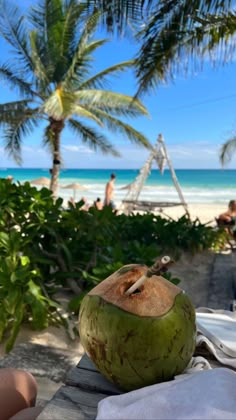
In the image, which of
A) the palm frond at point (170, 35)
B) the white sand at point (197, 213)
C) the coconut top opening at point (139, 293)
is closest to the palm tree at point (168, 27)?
the palm frond at point (170, 35)

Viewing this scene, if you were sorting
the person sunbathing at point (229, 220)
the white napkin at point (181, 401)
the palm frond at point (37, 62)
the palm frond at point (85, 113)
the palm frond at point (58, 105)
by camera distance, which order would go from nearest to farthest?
the white napkin at point (181, 401) → the person sunbathing at point (229, 220) → the palm frond at point (58, 105) → the palm frond at point (37, 62) → the palm frond at point (85, 113)

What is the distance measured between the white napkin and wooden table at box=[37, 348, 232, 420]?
0.26 ft

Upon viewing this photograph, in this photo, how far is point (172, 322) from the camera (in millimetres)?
689

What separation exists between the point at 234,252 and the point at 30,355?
12.8 ft

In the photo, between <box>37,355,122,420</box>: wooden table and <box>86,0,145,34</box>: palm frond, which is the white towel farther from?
<box>86,0,145,34</box>: palm frond

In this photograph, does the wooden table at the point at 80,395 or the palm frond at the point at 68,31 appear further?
the palm frond at the point at 68,31

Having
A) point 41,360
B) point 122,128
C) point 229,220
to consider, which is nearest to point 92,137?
point 122,128

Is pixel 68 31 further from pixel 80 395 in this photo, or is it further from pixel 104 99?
pixel 80 395

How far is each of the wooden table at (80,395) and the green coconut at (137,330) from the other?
6 centimetres

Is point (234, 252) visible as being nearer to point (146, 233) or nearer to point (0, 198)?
point (146, 233)

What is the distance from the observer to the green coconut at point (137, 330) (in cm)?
67

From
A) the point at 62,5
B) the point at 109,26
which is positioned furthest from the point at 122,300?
the point at 62,5

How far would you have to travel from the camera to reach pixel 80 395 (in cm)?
75

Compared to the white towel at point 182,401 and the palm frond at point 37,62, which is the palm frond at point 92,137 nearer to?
the palm frond at point 37,62
